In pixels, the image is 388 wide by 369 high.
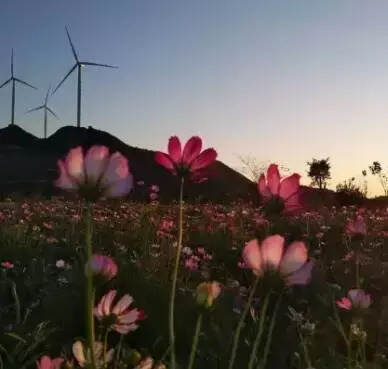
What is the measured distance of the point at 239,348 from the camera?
2361 millimetres

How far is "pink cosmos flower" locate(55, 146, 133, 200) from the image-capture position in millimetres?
921

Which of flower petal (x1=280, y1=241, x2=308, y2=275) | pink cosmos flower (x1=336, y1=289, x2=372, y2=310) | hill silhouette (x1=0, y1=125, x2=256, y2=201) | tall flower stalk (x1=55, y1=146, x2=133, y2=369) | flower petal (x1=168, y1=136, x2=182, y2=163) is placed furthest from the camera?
hill silhouette (x1=0, y1=125, x2=256, y2=201)

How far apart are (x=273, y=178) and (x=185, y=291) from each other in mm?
2253

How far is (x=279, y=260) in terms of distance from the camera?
104 centimetres

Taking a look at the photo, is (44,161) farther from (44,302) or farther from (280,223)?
(44,302)

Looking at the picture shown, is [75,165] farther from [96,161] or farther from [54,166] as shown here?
[54,166]

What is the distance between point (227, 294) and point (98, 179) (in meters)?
2.52

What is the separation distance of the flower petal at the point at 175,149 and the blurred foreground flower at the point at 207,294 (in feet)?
0.78

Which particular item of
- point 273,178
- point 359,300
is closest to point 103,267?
point 273,178

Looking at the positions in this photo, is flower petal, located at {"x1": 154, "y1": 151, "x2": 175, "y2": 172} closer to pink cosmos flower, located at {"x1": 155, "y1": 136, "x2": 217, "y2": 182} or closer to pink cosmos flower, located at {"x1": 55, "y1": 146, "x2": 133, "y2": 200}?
pink cosmos flower, located at {"x1": 155, "y1": 136, "x2": 217, "y2": 182}

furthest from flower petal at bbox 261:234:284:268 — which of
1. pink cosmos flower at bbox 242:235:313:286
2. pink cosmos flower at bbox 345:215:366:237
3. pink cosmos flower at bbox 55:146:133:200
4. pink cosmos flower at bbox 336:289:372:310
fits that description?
pink cosmos flower at bbox 345:215:366:237

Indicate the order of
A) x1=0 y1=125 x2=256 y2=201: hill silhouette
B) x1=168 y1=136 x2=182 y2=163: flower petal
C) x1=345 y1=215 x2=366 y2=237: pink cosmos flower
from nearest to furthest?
1. x1=168 y1=136 x2=182 y2=163: flower petal
2. x1=345 y1=215 x2=366 y2=237: pink cosmos flower
3. x1=0 y1=125 x2=256 y2=201: hill silhouette

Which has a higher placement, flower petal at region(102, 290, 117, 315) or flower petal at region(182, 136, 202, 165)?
flower petal at region(182, 136, 202, 165)

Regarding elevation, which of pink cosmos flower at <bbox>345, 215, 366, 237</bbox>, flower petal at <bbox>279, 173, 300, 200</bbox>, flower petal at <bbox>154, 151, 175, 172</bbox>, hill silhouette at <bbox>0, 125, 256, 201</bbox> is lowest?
pink cosmos flower at <bbox>345, 215, 366, 237</bbox>
